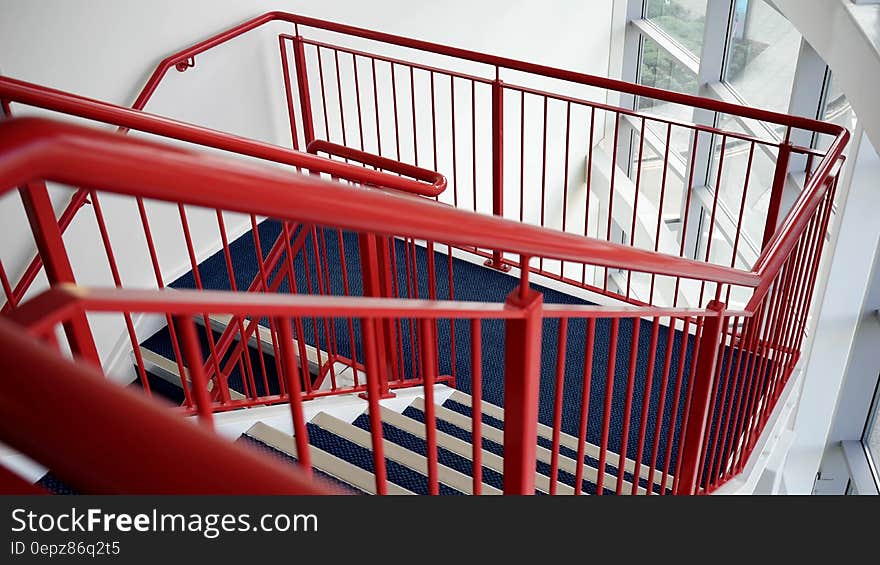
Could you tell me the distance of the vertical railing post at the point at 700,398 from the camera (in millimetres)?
2381

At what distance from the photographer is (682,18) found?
866 cm

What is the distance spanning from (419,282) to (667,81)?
20.4 ft

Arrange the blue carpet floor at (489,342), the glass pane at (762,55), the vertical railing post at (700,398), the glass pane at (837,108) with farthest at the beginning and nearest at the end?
the glass pane at (762,55)
the glass pane at (837,108)
the blue carpet floor at (489,342)
the vertical railing post at (700,398)

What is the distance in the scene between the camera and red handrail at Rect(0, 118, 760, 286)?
72 centimetres

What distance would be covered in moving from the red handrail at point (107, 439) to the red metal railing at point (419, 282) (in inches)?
8.2

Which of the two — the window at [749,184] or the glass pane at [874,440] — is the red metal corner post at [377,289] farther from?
the window at [749,184]

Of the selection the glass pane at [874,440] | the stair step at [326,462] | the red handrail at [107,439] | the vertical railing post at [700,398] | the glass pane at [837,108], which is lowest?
the glass pane at [874,440]

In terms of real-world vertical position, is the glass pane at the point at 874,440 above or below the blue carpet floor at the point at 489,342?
below

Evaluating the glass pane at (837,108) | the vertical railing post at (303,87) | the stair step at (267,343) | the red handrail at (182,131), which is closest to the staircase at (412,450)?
the stair step at (267,343)

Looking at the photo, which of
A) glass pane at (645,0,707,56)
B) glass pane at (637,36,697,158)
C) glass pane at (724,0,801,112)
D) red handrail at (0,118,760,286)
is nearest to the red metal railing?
red handrail at (0,118,760,286)

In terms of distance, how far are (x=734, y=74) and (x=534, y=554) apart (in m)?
7.40

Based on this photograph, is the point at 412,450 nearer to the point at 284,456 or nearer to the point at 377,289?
the point at 284,456

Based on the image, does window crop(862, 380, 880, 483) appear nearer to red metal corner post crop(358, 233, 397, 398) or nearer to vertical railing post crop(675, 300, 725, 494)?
vertical railing post crop(675, 300, 725, 494)

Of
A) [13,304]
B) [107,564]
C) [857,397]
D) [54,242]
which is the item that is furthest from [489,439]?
[857,397]
